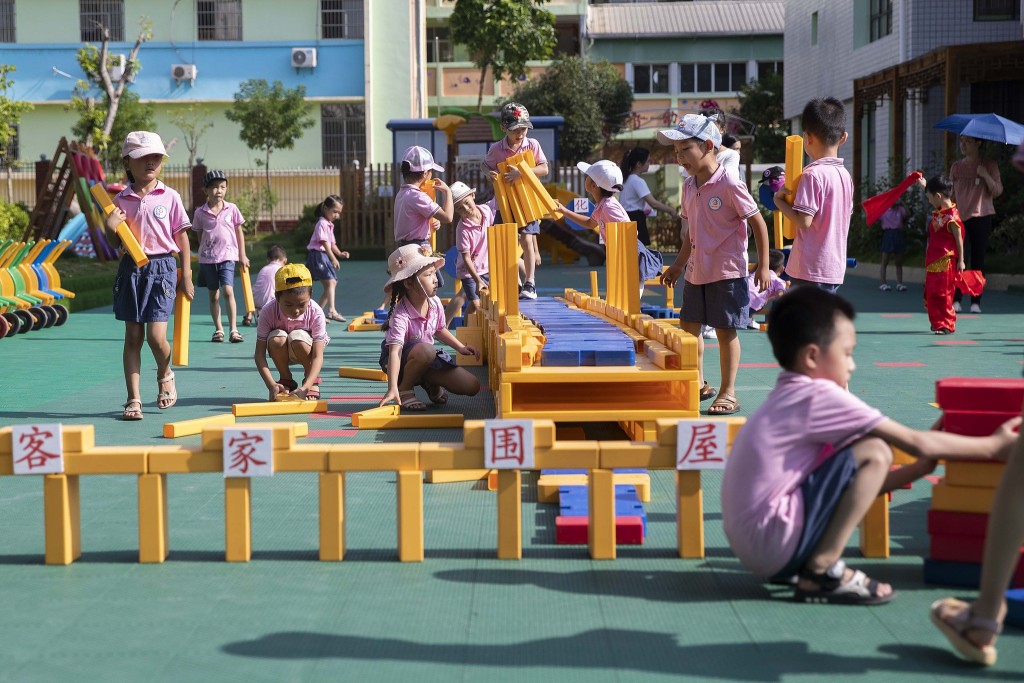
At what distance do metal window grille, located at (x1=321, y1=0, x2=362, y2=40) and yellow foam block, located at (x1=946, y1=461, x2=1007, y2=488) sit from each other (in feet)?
143

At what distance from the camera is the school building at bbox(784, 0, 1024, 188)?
21.9 metres

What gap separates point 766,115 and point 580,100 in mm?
6795

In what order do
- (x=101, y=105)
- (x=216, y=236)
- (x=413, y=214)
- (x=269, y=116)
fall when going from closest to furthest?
(x=413, y=214)
(x=216, y=236)
(x=101, y=105)
(x=269, y=116)

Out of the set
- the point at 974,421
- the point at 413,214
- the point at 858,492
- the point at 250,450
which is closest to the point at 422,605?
the point at 250,450

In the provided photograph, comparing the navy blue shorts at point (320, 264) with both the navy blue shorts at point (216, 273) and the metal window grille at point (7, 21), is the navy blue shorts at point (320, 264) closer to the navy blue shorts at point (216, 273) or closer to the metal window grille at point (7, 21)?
the navy blue shorts at point (216, 273)

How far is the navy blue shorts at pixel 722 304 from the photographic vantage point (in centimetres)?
813

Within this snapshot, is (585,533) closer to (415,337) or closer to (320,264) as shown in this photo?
(415,337)

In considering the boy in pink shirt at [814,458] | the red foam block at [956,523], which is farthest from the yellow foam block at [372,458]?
the red foam block at [956,523]

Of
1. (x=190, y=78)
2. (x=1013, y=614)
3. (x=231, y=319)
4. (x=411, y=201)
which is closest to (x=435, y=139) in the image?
(x=190, y=78)

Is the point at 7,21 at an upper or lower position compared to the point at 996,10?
upper

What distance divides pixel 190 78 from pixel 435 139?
1571 cm

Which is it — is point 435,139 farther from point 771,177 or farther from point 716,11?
point 716,11

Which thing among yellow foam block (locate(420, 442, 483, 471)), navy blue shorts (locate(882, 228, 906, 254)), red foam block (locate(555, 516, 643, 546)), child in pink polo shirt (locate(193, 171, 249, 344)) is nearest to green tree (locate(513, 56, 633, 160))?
navy blue shorts (locate(882, 228, 906, 254))

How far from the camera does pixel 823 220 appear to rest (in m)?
7.17
